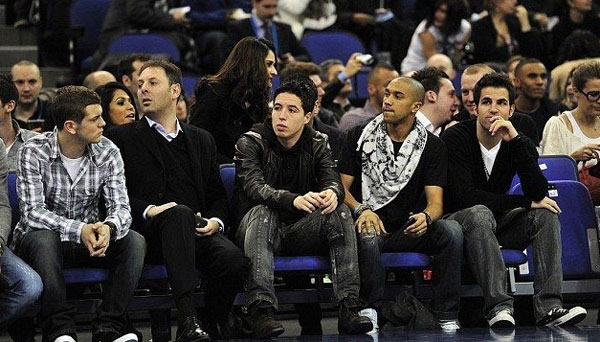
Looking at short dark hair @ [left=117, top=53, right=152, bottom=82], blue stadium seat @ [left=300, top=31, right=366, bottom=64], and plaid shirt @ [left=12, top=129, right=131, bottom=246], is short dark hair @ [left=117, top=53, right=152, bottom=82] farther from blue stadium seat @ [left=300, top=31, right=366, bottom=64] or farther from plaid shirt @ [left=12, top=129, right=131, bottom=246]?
blue stadium seat @ [left=300, top=31, right=366, bottom=64]

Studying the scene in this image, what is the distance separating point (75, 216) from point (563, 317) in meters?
2.68

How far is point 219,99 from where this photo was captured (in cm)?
816

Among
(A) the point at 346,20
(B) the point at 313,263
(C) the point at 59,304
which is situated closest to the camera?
(C) the point at 59,304

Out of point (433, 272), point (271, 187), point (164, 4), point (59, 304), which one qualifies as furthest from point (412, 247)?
point (164, 4)

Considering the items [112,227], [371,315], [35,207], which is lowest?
[371,315]

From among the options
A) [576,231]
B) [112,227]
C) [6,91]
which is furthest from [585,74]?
[6,91]

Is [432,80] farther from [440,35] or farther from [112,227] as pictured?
[440,35]

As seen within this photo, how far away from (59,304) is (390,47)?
23.8ft

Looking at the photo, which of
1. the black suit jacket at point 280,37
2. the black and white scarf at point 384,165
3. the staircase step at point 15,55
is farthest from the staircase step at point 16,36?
the black and white scarf at point 384,165

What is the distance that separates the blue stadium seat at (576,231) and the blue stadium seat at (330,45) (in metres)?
4.84

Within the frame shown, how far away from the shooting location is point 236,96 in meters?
8.13

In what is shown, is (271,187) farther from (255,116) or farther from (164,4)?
(164,4)

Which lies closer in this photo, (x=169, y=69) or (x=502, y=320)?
(x=502, y=320)

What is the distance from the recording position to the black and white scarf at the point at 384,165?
7730 millimetres
